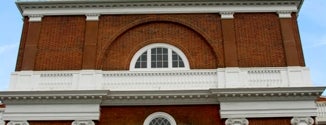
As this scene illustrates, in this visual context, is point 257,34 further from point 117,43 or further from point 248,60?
point 117,43

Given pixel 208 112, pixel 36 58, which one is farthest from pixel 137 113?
pixel 36 58

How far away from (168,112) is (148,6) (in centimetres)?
565

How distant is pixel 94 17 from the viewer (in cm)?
1972

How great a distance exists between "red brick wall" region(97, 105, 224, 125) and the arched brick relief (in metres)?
2.09

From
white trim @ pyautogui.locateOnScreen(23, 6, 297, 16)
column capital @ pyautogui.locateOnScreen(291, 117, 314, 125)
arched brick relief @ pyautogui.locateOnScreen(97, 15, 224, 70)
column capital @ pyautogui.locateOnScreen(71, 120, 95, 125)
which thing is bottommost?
column capital @ pyautogui.locateOnScreen(291, 117, 314, 125)

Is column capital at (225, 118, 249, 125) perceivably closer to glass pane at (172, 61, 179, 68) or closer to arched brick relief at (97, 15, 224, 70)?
arched brick relief at (97, 15, 224, 70)

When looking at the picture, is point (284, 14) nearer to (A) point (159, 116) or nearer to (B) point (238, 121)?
(B) point (238, 121)

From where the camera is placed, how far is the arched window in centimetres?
1888

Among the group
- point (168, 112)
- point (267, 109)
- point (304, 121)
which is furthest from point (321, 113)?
point (168, 112)

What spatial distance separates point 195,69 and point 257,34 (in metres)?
3.58

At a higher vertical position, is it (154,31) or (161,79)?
(154,31)

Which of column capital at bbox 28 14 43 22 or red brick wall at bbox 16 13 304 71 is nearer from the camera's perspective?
red brick wall at bbox 16 13 304 71

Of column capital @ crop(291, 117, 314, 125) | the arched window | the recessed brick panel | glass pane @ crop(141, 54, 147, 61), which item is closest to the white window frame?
the arched window

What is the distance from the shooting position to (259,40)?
62.8 feet
